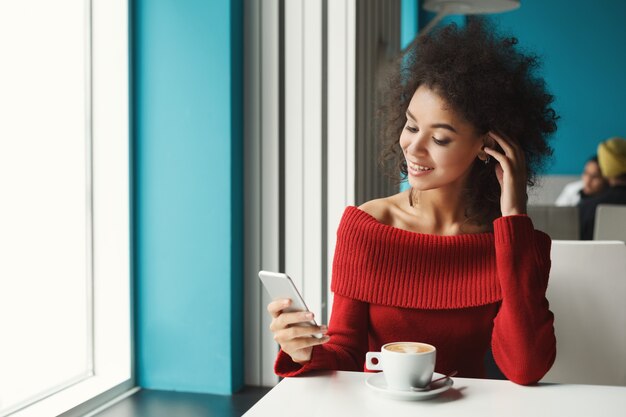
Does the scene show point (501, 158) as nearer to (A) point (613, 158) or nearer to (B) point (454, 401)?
(B) point (454, 401)

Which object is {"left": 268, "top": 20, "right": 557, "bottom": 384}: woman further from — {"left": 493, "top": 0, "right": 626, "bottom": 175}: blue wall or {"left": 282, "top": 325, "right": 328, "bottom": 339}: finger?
{"left": 493, "top": 0, "right": 626, "bottom": 175}: blue wall

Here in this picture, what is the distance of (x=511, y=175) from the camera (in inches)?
49.1

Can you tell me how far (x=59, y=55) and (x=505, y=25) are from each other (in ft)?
15.1

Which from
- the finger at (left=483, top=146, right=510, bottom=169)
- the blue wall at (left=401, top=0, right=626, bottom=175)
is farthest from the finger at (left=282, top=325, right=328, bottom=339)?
the blue wall at (left=401, top=0, right=626, bottom=175)

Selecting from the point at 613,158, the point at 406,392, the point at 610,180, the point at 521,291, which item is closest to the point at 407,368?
the point at 406,392

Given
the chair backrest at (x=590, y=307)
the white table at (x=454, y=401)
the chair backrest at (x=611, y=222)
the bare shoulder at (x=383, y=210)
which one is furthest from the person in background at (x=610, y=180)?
the white table at (x=454, y=401)

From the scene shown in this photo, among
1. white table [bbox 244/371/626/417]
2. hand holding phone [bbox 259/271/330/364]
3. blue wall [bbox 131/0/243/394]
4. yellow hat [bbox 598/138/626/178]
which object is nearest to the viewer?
white table [bbox 244/371/626/417]

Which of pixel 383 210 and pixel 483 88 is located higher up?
pixel 483 88

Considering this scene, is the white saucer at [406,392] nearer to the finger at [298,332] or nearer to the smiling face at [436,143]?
the finger at [298,332]

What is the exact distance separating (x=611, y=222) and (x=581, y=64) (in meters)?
2.88

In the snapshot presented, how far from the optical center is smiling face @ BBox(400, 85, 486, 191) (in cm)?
123

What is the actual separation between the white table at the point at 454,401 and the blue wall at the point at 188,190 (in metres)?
1.40

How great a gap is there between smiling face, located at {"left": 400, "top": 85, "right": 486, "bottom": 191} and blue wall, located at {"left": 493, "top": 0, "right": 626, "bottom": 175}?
4.82 m

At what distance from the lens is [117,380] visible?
7.87 feet
